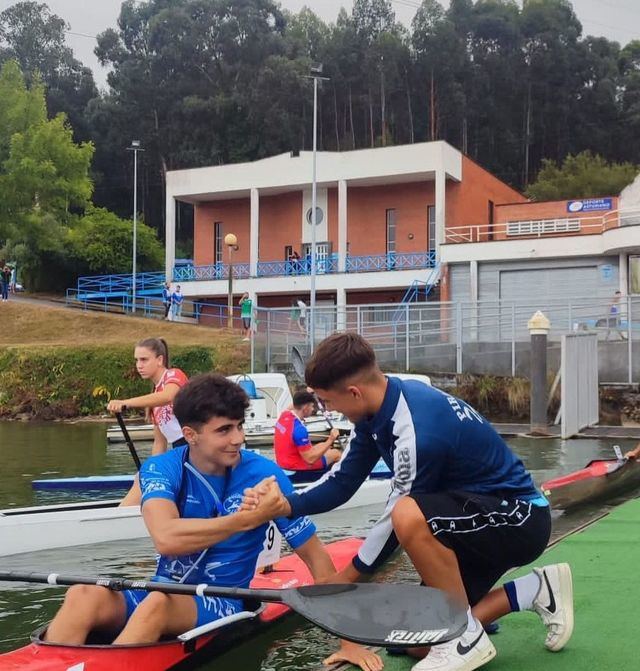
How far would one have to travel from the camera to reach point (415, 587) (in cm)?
381

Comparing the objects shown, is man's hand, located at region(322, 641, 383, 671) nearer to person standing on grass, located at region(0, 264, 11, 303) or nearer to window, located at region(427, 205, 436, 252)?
window, located at region(427, 205, 436, 252)

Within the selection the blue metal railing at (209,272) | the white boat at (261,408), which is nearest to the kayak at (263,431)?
the white boat at (261,408)

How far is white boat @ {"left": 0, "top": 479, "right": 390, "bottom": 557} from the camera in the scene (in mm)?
7902

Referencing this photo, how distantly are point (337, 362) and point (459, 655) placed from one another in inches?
54.1

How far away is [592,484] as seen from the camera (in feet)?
31.2

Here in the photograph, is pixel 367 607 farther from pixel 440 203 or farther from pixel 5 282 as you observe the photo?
pixel 5 282

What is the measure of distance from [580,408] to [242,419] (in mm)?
16789

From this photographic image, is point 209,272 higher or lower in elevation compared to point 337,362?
higher

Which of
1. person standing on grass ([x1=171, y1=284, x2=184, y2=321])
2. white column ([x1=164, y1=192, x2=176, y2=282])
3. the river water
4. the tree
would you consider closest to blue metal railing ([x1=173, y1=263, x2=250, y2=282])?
white column ([x1=164, y1=192, x2=176, y2=282])

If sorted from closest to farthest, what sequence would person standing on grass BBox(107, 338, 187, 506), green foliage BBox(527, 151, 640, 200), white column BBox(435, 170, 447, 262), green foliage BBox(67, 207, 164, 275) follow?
person standing on grass BBox(107, 338, 187, 506) < white column BBox(435, 170, 447, 262) < green foliage BBox(67, 207, 164, 275) < green foliage BBox(527, 151, 640, 200)

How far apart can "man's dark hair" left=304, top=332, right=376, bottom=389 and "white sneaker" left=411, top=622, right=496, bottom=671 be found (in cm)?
122

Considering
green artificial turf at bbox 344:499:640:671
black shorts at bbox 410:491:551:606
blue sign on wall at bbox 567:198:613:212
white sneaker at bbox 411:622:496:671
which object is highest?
blue sign on wall at bbox 567:198:613:212

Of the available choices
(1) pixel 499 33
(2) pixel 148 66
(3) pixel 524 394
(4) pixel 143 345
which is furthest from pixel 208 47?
(4) pixel 143 345

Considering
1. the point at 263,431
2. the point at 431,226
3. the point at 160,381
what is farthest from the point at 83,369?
the point at 160,381
